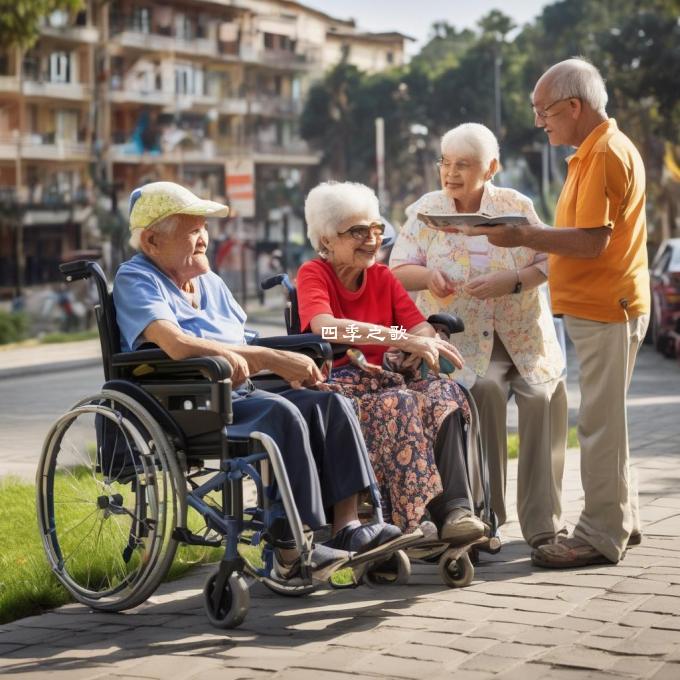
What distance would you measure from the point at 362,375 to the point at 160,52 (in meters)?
44.3

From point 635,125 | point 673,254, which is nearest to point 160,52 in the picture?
point 635,125

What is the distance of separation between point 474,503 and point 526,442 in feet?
2.25

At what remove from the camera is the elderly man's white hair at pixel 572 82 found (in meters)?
6.18

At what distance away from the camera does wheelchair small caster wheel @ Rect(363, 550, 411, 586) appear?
224 inches

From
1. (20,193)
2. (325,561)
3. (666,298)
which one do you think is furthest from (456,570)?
(20,193)

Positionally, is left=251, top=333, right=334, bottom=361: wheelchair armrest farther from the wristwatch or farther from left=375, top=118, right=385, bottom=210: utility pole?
left=375, top=118, right=385, bottom=210: utility pole

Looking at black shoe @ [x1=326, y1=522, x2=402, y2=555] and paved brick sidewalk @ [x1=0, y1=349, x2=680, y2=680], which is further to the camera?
black shoe @ [x1=326, y1=522, x2=402, y2=555]

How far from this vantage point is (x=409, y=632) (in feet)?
16.7

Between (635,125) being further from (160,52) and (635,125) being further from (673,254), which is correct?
(673,254)

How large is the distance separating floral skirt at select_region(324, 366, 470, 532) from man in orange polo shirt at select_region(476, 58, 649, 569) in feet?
2.19

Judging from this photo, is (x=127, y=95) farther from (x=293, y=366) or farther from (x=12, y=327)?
(x=293, y=366)

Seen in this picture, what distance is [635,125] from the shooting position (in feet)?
143

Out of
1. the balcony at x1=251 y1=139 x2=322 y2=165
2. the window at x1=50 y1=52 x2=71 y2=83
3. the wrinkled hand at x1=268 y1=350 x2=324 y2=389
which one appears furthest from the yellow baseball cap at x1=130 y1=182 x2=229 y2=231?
the balcony at x1=251 y1=139 x2=322 y2=165

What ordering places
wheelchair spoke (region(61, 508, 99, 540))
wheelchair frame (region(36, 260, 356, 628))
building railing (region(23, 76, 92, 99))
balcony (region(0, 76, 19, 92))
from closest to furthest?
1. wheelchair frame (region(36, 260, 356, 628))
2. wheelchair spoke (region(61, 508, 99, 540))
3. balcony (region(0, 76, 19, 92))
4. building railing (region(23, 76, 92, 99))
